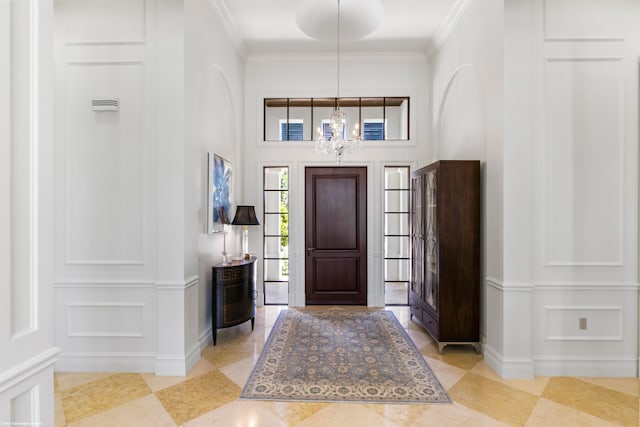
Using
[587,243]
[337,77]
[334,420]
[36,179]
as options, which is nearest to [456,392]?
[334,420]

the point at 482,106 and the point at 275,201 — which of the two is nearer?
the point at 482,106

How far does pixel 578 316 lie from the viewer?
10.3 ft

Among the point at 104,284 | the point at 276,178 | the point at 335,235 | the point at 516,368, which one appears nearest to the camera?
the point at 516,368

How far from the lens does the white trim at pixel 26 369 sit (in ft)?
3.76

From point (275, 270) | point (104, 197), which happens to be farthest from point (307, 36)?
point (275, 270)

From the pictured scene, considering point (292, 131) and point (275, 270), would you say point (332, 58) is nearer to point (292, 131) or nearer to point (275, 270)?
point (292, 131)

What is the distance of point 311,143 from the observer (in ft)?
18.0

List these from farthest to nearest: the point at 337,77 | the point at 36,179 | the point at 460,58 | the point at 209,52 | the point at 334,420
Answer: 1. the point at 337,77
2. the point at 460,58
3. the point at 209,52
4. the point at 334,420
5. the point at 36,179

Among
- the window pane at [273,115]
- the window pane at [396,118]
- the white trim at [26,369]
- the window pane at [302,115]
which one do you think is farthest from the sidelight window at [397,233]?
the white trim at [26,369]

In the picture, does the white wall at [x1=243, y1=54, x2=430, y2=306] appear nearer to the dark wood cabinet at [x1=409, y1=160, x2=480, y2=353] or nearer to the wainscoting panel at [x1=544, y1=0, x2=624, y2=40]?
the dark wood cabinet at [x1=409, y1=160, x2=480, y2=353]

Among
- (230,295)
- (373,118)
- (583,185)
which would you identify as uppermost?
(373,118)

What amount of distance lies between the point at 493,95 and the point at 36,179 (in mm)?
3565

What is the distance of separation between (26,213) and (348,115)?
195 inches

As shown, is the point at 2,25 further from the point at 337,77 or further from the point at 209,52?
the point at 337,77
